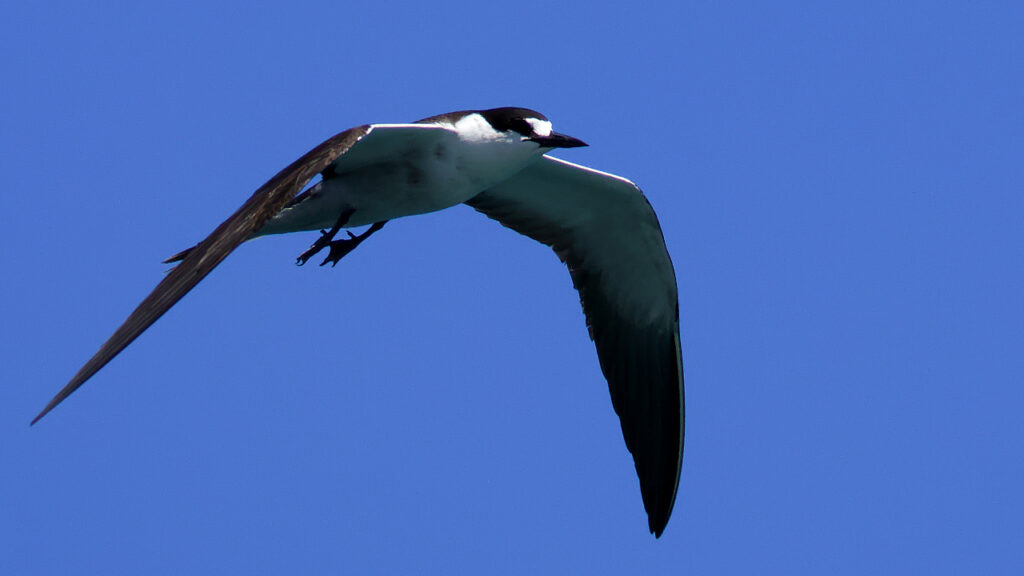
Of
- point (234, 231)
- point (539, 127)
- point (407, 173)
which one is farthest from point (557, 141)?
point (234, 231)

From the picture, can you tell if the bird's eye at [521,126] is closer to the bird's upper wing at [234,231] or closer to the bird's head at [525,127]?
the bird's head at [525,127]

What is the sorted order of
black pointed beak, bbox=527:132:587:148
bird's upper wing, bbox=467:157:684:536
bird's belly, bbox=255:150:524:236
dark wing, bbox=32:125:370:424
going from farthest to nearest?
bird's upper wing, bbox=467:157:684:536
bird's belly, bbox=255:150:524:236
black pointed beak, bbox=527:132:587:148
dark wing, bbox=32:125:370:424

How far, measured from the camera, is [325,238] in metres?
10.2

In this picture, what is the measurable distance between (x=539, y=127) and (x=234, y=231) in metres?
2.78

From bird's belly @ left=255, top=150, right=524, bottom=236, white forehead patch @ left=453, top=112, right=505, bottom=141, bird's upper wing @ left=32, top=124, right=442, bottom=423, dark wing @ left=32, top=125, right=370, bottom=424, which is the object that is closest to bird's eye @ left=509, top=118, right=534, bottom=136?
white forehead patch @ left=453, top=112, right=505, bottom=141

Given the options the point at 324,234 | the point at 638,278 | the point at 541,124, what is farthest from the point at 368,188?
the point at 638,278

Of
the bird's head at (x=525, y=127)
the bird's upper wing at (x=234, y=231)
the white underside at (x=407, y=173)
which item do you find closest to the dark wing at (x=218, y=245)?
the bird's upper wing at (x=234, y=231)

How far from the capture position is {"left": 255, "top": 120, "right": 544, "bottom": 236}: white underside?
9.85 metres

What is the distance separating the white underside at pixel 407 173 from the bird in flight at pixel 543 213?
0.4 inches

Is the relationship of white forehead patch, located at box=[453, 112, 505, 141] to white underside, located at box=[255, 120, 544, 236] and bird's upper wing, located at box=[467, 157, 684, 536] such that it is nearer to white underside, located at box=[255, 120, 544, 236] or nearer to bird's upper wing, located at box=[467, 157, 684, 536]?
white underside, located at box=[255, 120, 544, 236]

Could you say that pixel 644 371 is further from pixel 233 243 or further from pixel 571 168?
pixel 233 243

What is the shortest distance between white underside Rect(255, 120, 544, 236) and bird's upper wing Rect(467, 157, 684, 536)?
1.91 meters

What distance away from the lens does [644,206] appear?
38.5 ft

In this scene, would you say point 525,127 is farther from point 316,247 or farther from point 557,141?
point 316,247
